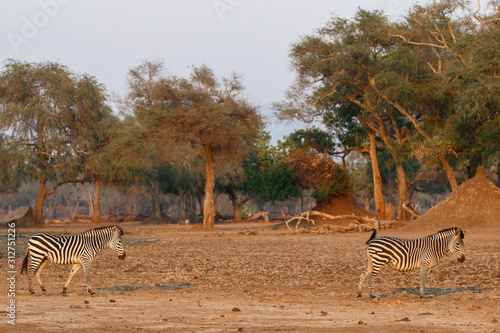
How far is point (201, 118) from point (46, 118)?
1681 cm

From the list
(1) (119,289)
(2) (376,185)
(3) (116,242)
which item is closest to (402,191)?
(2) (376,185)

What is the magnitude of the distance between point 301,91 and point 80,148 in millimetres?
20069

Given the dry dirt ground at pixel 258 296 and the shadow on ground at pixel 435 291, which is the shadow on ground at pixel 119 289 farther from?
the shadow on ground at pixel 435 291

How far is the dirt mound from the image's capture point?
30.6m

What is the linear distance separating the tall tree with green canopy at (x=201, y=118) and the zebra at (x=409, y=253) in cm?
2674

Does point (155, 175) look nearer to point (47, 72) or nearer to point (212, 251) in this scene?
point (47, 72)

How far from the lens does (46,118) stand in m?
48.2

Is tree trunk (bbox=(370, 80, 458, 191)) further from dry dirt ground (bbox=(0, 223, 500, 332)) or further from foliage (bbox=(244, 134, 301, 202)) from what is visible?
dry dirt ground (bbox=(0, 223, 500, 332))

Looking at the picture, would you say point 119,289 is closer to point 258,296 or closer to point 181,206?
point 258,296

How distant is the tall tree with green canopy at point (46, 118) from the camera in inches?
1909

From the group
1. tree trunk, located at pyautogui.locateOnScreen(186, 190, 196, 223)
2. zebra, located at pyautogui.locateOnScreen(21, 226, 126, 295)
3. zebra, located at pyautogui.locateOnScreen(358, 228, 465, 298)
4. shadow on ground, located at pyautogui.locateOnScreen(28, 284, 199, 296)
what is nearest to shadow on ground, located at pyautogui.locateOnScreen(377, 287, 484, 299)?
zebra, located at pyautogui.locateOnScreen(358, 228, 465, 298)

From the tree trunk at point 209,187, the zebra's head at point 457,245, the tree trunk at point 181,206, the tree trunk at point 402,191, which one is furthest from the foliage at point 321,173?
the zebra's head at point 457,245

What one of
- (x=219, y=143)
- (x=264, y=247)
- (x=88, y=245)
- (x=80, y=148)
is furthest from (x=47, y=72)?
(x=88, y=245)

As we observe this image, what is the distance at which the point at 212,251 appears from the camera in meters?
22.6
